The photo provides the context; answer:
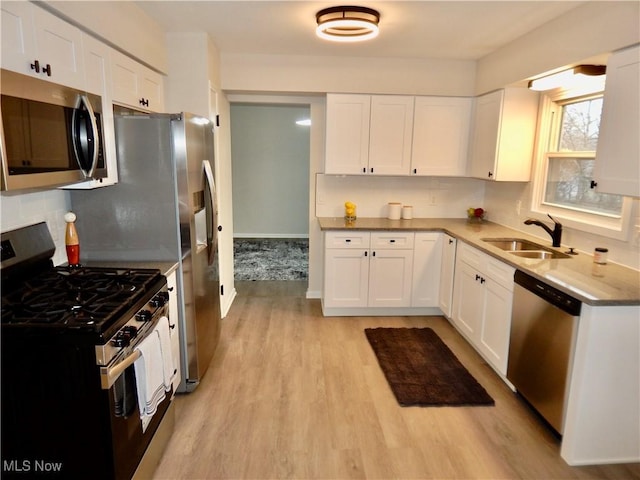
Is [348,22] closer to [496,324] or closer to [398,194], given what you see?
[398,194]

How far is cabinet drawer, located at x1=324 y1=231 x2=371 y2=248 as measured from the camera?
13.1ft

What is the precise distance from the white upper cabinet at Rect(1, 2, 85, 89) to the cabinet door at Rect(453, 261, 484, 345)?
298 cm

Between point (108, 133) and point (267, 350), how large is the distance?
2.04 metres

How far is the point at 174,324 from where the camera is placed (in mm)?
2568

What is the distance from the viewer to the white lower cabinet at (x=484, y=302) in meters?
2.88

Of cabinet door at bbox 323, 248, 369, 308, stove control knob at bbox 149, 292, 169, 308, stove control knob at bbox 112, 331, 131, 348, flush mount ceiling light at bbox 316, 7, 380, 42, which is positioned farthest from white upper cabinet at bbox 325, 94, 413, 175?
stove control knob at bbox 112, 331, 131, 348

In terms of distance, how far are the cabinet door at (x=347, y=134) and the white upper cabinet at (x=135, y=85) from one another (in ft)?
5.16

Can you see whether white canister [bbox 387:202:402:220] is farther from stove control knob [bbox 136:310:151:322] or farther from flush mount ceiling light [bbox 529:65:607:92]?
stove control knob [bbox 136:310:151:322]

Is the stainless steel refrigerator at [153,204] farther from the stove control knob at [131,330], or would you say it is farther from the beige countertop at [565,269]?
the beige countertop at [565,269]

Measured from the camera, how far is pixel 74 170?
6.22 ft

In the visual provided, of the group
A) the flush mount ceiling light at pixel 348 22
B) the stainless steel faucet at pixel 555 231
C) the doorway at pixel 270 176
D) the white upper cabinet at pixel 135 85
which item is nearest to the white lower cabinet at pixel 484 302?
the stainless steel faucet at pixel 555 231

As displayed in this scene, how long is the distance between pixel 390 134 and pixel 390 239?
41.2 inches

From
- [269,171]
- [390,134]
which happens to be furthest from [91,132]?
[269,171]

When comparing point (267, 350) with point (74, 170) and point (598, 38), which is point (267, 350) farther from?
point (598, 38)
